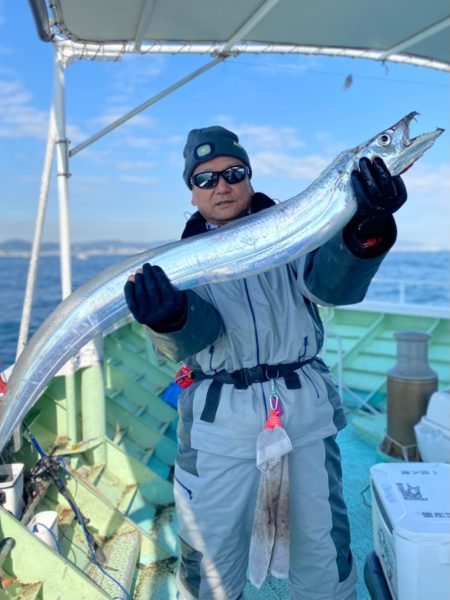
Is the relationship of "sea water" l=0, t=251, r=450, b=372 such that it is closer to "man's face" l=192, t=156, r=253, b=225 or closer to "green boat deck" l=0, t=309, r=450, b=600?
"green boat deck" l=0, t=309, r=450, b=600

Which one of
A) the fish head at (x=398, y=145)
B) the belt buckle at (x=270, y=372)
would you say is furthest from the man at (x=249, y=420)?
the fish head at (x=398, y=145)

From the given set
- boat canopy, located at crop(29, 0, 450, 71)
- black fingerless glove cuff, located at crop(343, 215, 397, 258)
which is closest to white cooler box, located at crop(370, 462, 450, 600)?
black fingerless glove cuff, located at crop(343, 215, 397, 258)

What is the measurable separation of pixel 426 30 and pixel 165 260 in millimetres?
3377

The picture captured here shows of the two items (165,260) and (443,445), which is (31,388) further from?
(443,445)

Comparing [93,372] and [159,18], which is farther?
[93,372]

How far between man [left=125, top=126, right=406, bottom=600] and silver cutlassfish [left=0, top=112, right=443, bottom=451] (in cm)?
17

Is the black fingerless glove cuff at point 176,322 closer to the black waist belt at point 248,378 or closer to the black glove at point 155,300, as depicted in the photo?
the black glove at point 155,300

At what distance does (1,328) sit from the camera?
15.2 metres

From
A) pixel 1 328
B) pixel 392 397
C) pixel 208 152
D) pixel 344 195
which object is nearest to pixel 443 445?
pixel 392 397

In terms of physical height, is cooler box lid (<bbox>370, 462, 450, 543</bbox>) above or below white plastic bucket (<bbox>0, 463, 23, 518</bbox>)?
above

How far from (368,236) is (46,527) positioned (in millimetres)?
2619

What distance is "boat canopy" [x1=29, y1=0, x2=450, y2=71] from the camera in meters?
3.26

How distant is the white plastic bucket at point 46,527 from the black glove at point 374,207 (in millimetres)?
2544

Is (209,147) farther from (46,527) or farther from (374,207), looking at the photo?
(46,527)
